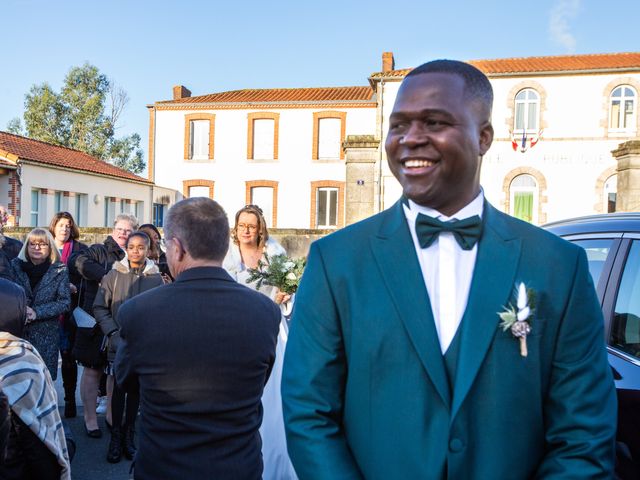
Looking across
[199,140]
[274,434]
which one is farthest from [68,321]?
[199,140]

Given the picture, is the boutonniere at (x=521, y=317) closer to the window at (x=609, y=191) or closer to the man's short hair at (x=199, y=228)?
the man's short hair at (x=199, y=228)

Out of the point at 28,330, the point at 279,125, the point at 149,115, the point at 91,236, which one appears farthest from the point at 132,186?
the point at 28,330

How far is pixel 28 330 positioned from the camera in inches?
215

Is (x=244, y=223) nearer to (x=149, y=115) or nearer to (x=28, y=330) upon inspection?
(x=28, y=330)

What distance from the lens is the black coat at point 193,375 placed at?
249 cm

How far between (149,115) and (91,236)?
23.4 metres

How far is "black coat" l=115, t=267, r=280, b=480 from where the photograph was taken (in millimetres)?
2486

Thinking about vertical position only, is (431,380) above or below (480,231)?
below

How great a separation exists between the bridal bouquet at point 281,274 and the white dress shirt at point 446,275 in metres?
3.58

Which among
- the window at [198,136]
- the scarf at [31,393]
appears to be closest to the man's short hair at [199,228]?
the scarf at [31,393]

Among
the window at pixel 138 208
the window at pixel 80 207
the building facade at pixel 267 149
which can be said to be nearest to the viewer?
the window at pixel 80 207

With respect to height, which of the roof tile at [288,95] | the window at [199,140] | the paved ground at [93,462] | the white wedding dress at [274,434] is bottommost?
the paved ground at [93,462]

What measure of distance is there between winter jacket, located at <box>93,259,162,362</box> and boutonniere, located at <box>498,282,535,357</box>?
4355 mm

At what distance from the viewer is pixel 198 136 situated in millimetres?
33875
